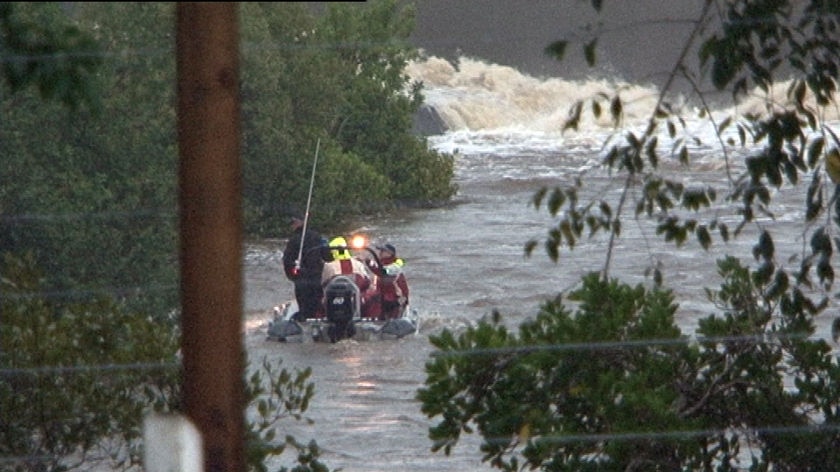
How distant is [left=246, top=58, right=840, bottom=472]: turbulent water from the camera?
12.1 m

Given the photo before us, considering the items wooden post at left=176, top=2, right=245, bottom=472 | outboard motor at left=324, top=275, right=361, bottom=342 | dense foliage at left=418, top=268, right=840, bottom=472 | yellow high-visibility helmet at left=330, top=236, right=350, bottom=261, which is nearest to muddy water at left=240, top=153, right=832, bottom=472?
outboard motor at left=324, top=275, right=361, bottom=342

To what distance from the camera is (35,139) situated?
44.0ft

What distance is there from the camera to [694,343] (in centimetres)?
568

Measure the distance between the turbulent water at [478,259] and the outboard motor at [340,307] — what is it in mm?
220

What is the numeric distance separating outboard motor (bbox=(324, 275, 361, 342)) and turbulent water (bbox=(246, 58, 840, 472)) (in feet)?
0.72

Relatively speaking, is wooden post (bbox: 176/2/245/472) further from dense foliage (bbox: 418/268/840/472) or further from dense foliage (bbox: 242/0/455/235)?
dense foliage (bbox: 242/0/455/235)

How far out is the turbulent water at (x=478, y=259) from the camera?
39.5 ft

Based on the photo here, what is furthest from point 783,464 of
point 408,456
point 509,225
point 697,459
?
point 509,225

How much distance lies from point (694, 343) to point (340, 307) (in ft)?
30.6

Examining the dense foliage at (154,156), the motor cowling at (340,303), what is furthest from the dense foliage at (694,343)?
the motor cowling at (340,303)

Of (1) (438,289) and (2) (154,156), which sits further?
(1) (438,289)

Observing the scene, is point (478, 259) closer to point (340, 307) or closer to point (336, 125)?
point (340, 307)

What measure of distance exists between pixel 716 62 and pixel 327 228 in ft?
42.9

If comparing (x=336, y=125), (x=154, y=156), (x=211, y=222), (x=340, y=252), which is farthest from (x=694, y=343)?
(x=336, y=125)
